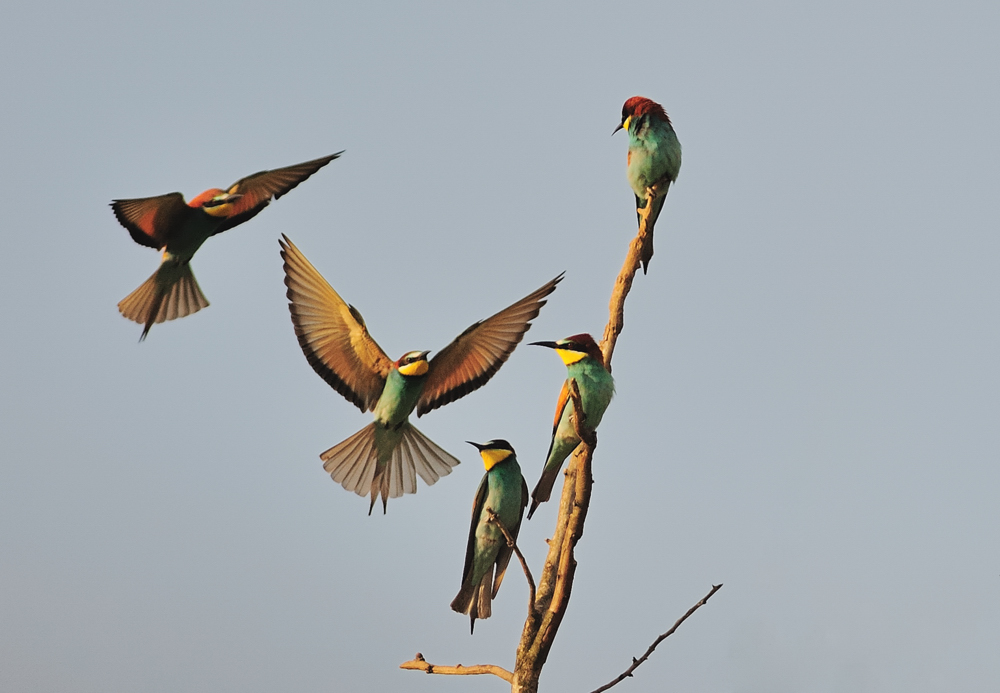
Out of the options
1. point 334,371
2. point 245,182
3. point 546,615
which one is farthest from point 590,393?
point 245,182

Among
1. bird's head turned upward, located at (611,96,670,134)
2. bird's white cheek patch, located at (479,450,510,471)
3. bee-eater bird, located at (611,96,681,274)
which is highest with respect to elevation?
bird's head turned upward, located at (611,96,670,134)

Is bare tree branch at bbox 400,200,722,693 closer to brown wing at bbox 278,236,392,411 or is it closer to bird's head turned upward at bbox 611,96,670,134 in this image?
brown wing at bbox 278,236,392,411

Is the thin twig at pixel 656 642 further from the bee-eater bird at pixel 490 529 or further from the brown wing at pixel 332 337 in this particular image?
the brown wing at pixel 332 337

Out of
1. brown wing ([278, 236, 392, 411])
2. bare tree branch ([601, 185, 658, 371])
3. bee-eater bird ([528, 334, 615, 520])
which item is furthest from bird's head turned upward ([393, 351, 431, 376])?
bare tree branch ([601, 185, 658, 371])

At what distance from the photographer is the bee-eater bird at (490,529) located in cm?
392

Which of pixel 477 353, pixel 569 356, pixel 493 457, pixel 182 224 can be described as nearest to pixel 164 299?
pixel 182 224

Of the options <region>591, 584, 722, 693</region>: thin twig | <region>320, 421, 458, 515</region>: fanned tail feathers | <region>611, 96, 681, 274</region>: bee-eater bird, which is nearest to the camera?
<region>591, 584, 722, 693</region>: thin twig

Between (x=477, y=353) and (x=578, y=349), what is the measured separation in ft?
1.79

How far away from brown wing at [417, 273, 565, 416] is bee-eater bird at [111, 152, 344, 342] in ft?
3.27

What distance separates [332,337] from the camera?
4195 mm

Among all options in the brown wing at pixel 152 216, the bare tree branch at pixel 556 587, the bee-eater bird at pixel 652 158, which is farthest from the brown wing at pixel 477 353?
the brown wing at pixel 152 216

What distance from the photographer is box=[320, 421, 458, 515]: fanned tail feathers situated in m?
4.13

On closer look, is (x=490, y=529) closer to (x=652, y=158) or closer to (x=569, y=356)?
(x=569, y=356)

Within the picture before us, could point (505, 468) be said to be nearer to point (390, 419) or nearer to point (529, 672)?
point (390, 419)
